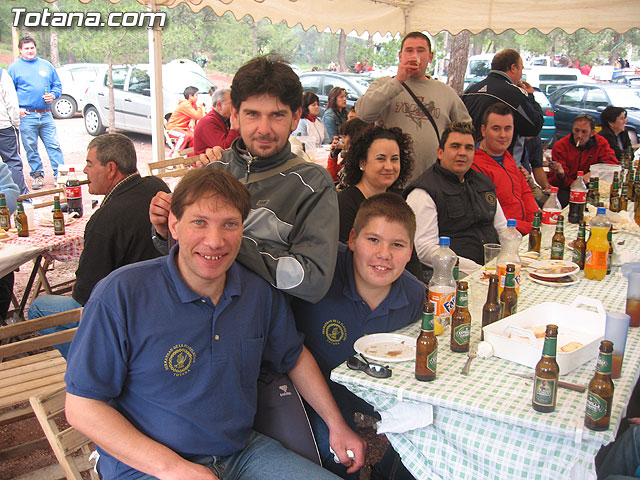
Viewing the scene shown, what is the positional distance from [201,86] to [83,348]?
12321 millimetres

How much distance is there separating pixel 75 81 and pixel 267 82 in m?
13.0

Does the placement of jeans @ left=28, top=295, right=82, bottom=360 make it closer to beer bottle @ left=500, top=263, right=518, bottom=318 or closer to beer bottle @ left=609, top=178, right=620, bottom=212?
beer bottle @ left=500, top=263, right=518, bottom=318

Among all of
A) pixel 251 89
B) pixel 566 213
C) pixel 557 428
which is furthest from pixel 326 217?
pixel 566 213

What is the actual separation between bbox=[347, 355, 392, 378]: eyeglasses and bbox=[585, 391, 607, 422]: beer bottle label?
0.57m

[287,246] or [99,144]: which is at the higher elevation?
[99,144]

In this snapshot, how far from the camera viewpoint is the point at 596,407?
1.57 meters

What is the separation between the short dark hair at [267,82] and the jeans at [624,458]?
65.9 inches

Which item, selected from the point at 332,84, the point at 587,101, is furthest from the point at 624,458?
the point at 587,101

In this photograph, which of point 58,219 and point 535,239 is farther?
point 58,219

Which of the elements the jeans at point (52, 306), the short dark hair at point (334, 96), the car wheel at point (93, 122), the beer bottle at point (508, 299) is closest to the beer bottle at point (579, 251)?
the beer bottle at point (508, 299)

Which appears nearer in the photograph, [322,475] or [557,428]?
[557,428]

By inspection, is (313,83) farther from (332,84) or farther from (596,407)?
(596,407)

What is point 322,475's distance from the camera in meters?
1.86

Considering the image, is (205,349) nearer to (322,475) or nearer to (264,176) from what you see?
(322,475)
